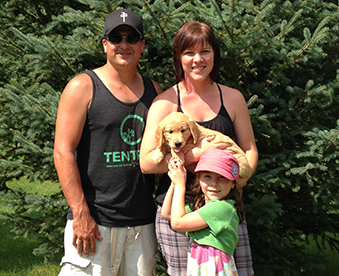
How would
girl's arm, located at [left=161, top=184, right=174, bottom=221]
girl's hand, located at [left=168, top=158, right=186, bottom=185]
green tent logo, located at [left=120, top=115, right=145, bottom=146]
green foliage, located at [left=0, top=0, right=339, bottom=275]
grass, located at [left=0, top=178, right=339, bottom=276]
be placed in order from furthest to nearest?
1. grass, located at [left=0, top=178, right=339, bottom=276]
2. green foliage, located at [left=0, top=0, right=339, bottom=275]
3. green tent logo, located at [left=120, top=115, right=145, bottom=146]
4. girl's arm, located at [left=161, top=184, right=174, bottom=221]
5. girl's hand, located at [left=168, top=158, right=186, bottom=185]

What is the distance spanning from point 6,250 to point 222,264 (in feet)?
19.1

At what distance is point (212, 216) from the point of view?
9.11ft

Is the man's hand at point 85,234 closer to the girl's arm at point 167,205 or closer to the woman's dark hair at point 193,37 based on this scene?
the girl's arm at point 167,205

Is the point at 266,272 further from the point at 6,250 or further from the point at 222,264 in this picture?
the point at 6,250

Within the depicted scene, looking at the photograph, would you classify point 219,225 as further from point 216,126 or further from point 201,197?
point 216,126

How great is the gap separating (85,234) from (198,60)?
1674 mm

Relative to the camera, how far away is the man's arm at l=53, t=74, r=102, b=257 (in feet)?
10.6

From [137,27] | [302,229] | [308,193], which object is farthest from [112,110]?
[302,229]

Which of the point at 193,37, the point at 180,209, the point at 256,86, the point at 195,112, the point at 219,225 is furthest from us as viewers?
the point at 256,86

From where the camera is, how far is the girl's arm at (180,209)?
111 inches

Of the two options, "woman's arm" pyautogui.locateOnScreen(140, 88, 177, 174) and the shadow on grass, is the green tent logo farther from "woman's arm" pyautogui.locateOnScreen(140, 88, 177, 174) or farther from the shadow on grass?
the shadow on grass

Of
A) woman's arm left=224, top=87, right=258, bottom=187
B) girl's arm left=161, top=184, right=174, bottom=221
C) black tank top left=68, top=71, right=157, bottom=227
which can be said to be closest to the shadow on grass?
black tank top left=68, top=71, right=157, bottom=227

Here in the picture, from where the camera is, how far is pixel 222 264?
2.76 metres

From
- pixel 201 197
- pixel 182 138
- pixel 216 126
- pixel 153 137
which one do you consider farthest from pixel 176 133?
pixel 201 197
